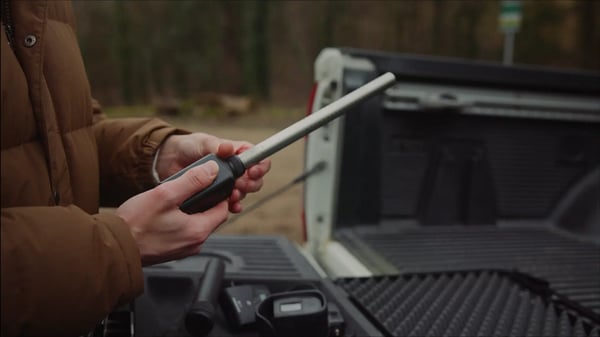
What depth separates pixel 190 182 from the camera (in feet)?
3.18

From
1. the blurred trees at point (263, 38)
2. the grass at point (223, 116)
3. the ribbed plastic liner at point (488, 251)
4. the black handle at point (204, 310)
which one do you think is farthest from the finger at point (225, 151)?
the blurred trees at point (263, 38)

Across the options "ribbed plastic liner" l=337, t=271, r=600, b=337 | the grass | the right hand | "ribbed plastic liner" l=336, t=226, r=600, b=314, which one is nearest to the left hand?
the right hand

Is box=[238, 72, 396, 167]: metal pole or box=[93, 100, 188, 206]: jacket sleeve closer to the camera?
box=[238, 72, 396, 167]: metal pole

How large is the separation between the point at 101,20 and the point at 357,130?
66.9ft

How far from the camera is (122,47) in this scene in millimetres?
20609

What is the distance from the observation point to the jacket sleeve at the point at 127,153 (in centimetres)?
145

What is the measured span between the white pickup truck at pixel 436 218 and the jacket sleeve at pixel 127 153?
0.25 metres

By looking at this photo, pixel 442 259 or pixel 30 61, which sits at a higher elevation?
pixel 30 61

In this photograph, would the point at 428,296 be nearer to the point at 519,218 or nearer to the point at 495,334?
the point at 495,334

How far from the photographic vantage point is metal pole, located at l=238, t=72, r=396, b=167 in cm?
107

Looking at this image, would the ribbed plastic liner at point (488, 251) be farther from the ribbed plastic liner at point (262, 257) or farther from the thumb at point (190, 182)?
the thumb at point (190, 182)

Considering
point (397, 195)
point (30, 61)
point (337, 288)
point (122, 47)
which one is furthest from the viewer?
point (122, 47)

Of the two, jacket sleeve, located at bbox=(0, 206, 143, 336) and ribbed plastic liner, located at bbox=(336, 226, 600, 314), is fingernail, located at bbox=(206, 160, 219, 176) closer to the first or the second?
jacket sleeve, located at bbox=(0, 206, 143, 336)

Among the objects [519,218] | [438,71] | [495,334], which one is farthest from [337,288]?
[519,218]
